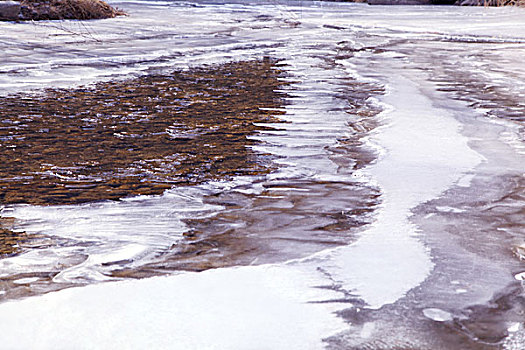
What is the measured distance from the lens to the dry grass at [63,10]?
9750 mm

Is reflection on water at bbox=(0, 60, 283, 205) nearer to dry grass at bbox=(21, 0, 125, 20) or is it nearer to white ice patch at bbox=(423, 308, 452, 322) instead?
white ice patch at bbox=(423, 308, 452, 322)

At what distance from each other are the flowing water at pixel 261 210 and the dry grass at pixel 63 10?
13.9 ft

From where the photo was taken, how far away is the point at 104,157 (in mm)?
3203

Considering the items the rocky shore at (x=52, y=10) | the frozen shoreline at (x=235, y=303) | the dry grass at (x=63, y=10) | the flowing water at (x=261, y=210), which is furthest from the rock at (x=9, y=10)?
the frozen shoreline at (x=235, y=303)

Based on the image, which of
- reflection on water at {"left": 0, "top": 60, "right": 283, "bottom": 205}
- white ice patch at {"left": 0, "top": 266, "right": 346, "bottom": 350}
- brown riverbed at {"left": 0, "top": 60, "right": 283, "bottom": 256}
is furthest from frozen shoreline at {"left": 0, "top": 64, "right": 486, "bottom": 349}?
reflection on water at {"left": 0, "top": 60, "right": 283, "bottom": 205}

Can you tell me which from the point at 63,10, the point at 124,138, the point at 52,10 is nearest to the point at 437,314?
the point at 124,138

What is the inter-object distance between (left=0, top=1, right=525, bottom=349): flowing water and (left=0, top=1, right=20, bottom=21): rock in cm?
371

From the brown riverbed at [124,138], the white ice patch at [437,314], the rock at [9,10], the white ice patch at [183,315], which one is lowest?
the white ice patch at [183,315]

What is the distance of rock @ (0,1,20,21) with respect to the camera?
9.14m

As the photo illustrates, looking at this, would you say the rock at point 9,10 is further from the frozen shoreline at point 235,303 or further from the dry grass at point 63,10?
the frozen shoreline at point 235,303

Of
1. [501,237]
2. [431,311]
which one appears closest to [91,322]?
[431,311]

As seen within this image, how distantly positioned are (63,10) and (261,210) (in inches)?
341

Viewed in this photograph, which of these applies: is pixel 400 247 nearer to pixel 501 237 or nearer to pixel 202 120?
pixel 501 237

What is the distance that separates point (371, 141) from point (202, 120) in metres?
1.06
